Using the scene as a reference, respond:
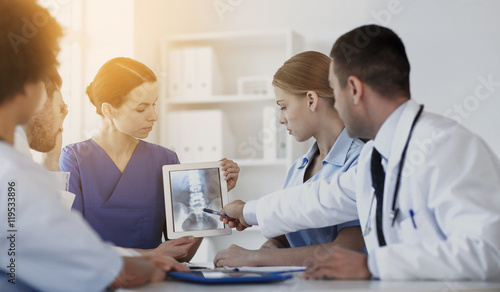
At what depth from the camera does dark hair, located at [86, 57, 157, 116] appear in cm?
215

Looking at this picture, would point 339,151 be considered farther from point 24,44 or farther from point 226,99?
point 226,99

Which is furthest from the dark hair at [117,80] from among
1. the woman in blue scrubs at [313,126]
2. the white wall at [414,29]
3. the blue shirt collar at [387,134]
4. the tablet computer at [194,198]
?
the white wall at [414,29]

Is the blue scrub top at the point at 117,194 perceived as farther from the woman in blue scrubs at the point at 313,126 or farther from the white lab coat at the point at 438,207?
the white lab coat at the point at 438,207

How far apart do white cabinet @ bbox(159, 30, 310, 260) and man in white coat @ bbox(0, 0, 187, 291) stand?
282 cm

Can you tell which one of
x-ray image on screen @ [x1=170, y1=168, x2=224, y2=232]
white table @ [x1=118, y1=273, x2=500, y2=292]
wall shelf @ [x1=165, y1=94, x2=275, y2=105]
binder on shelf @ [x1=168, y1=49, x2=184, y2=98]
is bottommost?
white table @ [x1=118, y1=273, x2=500, y2=292]

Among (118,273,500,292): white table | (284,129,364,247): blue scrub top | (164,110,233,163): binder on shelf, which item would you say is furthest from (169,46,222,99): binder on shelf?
(118,273,500,292): white table

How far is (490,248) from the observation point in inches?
41.6

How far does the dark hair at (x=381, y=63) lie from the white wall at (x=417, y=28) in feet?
8.59

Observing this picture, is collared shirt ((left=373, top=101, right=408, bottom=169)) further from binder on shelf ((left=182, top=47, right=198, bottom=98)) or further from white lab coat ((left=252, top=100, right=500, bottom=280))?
binder on shelf ((left=182, top=47, right=198, bottom=98))

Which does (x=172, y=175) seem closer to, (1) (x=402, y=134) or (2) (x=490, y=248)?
(1) (x=402, y=134)

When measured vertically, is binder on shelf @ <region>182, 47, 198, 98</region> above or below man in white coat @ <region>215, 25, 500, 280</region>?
above

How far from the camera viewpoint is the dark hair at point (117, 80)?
2148 mm

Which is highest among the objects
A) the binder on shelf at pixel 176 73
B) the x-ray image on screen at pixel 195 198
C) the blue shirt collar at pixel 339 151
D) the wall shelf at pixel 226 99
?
the binder on shelf at pixel 176 73

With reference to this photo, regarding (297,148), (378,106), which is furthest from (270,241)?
(297,148)
